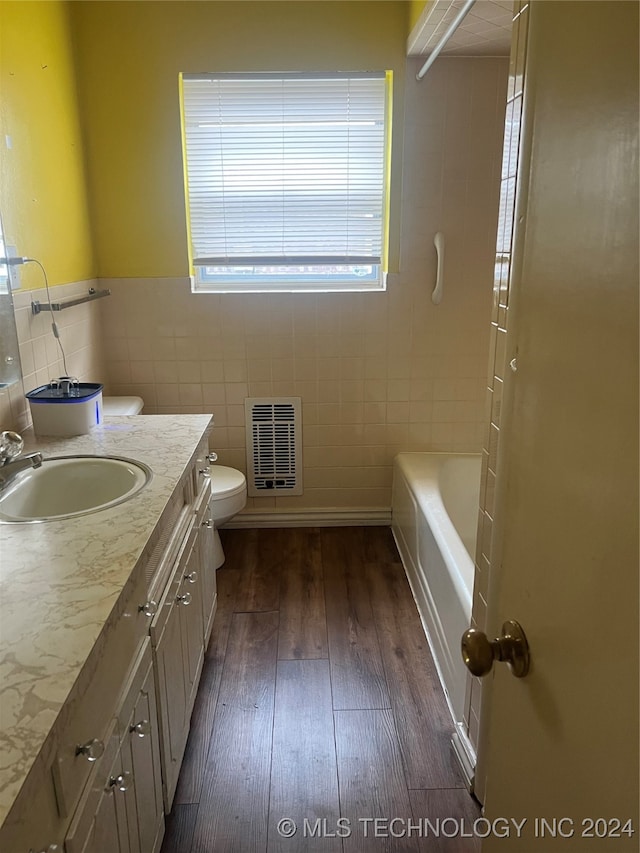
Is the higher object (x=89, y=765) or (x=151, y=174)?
(x=151, y=174)

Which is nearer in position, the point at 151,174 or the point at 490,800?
the point at 490,800

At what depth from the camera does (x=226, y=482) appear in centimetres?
287

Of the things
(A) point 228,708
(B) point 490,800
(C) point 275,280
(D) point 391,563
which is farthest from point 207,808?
(C) point 275,280

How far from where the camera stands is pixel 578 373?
1.96 feet

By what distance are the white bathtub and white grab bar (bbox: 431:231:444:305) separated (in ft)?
2.59

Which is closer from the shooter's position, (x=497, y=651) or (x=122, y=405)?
(x=497, y=651)

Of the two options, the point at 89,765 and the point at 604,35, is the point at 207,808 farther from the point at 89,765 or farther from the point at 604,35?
the point at 604,35

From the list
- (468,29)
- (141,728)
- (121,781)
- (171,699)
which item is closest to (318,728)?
(171,699)

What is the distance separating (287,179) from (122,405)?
132 cm

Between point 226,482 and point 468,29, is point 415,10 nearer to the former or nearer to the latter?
point 468,29

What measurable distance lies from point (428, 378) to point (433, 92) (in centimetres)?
131

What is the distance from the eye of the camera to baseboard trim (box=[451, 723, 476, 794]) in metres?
1.73

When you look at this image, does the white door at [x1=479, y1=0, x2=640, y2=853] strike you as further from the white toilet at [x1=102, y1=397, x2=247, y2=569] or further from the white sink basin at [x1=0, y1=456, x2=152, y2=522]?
the white toilet at [x1=102, y1=397, x2=247, y2=569]

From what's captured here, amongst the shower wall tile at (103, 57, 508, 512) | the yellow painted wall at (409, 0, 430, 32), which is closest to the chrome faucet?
the shower wall tile at (103, 57, 508, 512)
